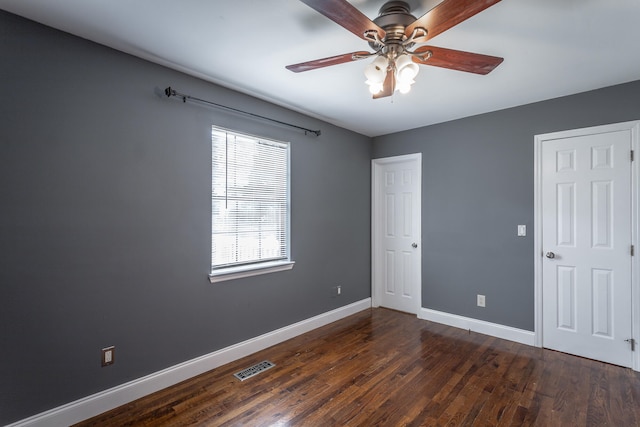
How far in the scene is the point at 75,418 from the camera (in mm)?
1934

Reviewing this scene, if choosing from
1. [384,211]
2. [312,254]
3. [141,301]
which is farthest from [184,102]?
[384,211]

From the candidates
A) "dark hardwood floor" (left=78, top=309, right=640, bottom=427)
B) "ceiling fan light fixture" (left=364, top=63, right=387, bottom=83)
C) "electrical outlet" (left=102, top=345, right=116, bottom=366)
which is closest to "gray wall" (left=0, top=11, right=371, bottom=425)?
"electrical outlet" (left=102, top=345, right=116, bottom=366)

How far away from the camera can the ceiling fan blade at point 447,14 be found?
1.27 meters

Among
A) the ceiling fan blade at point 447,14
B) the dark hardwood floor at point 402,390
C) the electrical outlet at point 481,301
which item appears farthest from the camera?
the electrical outlet at point 481,301

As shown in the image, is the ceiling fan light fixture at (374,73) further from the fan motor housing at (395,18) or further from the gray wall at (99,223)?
the gray wall at (99,223)

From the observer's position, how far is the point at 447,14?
136cm

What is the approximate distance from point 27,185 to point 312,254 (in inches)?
99.9

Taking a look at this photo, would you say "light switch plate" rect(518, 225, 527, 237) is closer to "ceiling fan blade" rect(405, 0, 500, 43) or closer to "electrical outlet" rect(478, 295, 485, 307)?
"electrical outlet" rect(478, 295, 485, 307)

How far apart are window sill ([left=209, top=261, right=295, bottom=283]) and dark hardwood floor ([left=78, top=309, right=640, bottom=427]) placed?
0.78m

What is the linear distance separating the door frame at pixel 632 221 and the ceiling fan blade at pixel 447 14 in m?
2.35

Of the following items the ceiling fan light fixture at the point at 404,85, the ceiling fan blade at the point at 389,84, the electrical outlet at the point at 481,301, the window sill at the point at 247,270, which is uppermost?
the ceiling fan blade at the point at 389,84

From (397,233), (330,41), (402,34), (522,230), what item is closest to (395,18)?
(402,34)

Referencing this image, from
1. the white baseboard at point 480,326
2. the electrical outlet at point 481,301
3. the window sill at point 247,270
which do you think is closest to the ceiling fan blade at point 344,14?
the window sill at point 247,270

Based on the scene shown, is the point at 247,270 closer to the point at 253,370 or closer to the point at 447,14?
the point at 253,370
